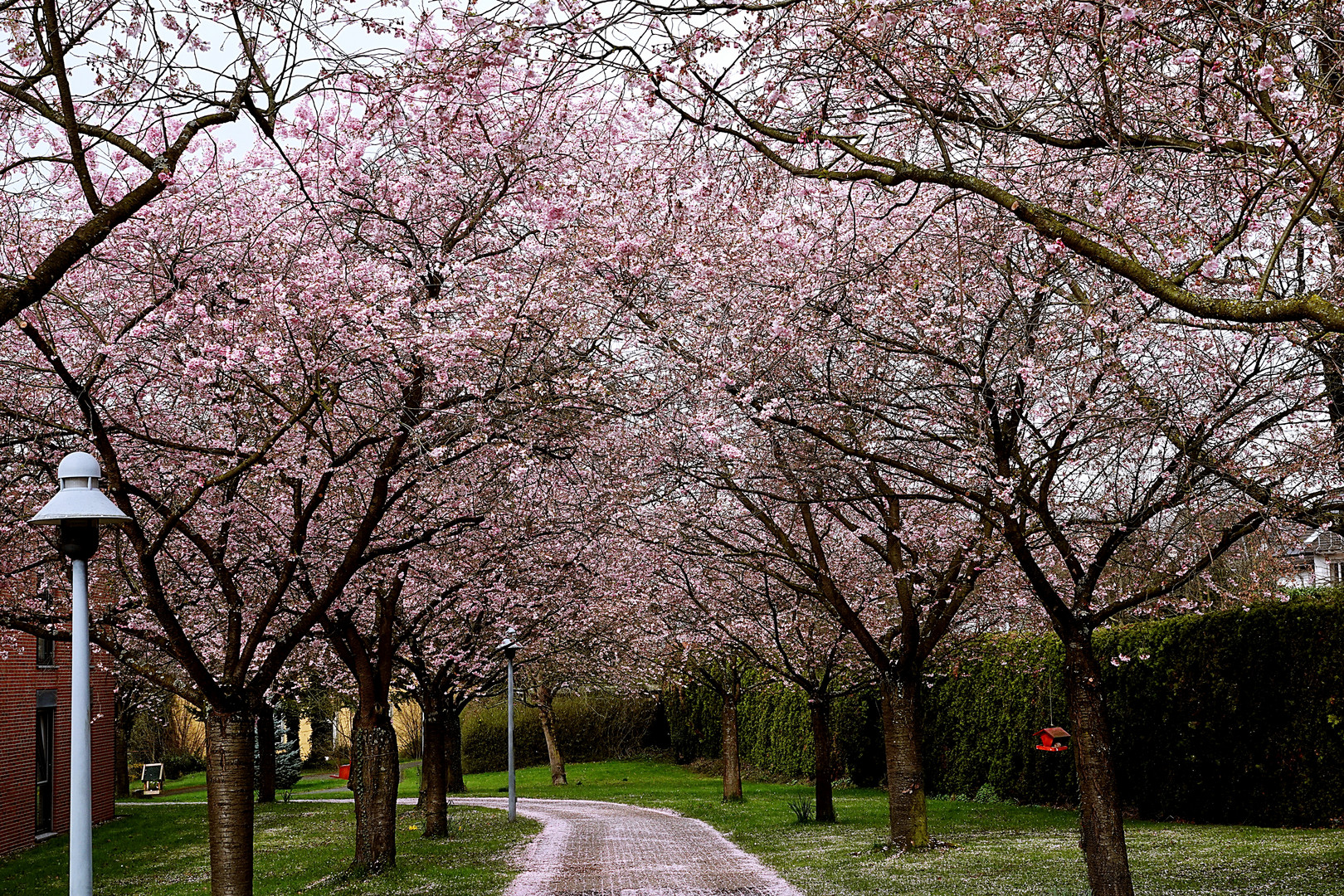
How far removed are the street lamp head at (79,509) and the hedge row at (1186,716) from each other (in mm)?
14900

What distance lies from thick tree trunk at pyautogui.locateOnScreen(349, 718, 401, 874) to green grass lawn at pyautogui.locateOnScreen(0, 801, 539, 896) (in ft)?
1.23

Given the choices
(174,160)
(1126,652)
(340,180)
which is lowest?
(1126,652)

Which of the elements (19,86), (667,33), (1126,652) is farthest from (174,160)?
(1126,652)

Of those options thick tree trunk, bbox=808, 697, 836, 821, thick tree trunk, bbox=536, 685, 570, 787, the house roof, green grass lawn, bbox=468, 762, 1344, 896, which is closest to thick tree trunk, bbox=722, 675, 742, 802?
green grass lawn, bbox=468, 762, 1344, 896

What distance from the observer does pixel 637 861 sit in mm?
17266

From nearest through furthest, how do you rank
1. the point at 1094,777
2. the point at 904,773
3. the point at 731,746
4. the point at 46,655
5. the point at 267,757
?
1. the point at 1094,777
2. the point at 904,773
3. the point at 46,655
4. the point at 731,746
5. the point at 267,757

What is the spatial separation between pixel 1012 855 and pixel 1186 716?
598 cm

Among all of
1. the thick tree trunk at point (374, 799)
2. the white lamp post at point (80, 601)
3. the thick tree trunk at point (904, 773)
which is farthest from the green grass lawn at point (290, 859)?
the white lamp post at point (80, 601)

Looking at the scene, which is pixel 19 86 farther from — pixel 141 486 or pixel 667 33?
pixel 141 486

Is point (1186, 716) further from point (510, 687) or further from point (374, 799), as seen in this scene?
point (374, 799)

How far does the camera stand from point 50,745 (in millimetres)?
24953

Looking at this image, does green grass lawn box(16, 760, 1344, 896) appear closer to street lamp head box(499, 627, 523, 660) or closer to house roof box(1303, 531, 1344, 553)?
house roof box(1303, 531, 1344, 553)

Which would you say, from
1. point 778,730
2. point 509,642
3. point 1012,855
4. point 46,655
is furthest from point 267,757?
point 1012,855

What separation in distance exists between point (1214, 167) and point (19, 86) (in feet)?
22.7
